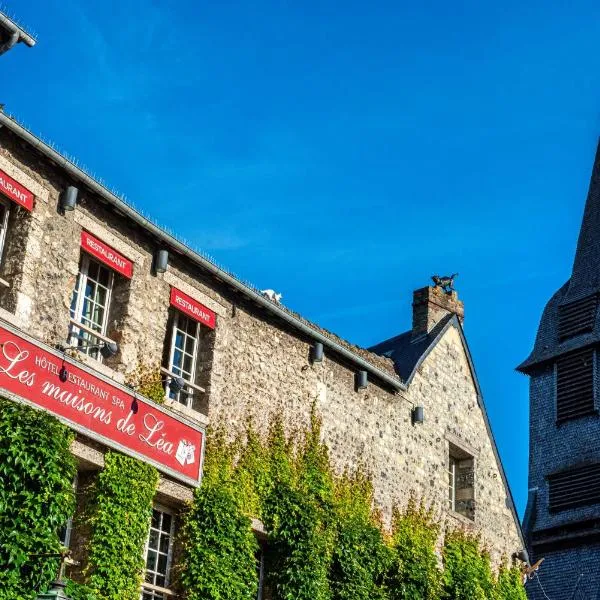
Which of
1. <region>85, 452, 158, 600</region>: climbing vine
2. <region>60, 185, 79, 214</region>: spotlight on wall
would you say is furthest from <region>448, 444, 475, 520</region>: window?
<region>60, 185, 79, 214</region>: spotlight on wall

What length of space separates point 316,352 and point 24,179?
560 centimetres

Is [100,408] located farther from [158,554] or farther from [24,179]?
[24,179]

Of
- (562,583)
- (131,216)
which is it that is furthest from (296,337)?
(562,583)

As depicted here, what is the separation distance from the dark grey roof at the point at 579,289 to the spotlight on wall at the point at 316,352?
20.7m

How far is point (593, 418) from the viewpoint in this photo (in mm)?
35375

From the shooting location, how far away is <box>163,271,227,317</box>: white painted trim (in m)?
15.2

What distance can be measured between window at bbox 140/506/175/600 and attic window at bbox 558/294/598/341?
24503 millimetres

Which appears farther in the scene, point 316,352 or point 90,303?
point 316,352

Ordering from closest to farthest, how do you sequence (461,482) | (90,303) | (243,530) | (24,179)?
(24,179) → (90,303) → (243,530) → (461,482)

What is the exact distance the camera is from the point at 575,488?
1385 inches

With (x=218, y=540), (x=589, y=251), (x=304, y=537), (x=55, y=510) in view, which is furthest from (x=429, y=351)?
(x=589, y=251)

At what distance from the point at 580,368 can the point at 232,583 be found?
24.1 meters

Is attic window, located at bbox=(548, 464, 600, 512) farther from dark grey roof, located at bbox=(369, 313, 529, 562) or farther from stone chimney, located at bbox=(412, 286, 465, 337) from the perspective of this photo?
stone chimney, located at bbox=(412, 286, 465, 337)

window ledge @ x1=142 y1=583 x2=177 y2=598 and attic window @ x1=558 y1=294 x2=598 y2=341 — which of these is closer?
window ledge @ x1=142 y1=583 x2=177 y2=598
